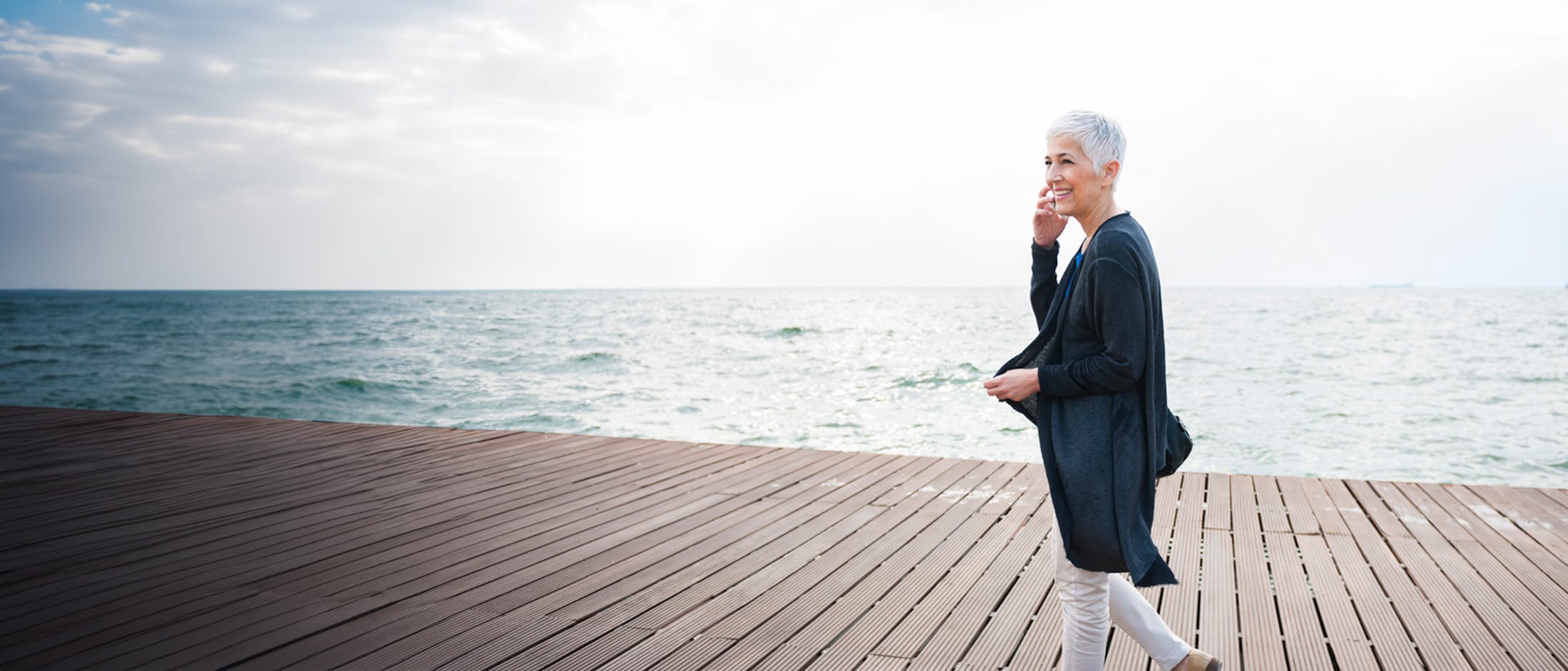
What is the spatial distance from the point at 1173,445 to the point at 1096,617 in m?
0.38

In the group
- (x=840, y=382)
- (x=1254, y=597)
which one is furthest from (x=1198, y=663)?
(x=840, y=382)

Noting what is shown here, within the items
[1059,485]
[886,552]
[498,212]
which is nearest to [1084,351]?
[1059,485]

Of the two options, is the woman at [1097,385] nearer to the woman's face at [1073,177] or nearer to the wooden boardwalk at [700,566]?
the woman's face at [1073,177]

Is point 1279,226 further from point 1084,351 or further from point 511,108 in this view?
point 1084,351

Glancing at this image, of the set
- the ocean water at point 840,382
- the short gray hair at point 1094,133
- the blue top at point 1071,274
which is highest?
the short gray hair at point 1094,133

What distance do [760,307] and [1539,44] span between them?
148 ft

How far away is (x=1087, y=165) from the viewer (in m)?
1.64

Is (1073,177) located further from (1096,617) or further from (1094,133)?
(1096,617)

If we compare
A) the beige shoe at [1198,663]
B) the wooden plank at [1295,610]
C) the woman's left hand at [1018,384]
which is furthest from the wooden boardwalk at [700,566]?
the woman's left hand at [1018,384]

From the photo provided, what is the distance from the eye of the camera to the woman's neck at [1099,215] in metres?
1.68

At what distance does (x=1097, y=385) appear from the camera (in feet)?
5.23

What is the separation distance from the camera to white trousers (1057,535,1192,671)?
174 cm

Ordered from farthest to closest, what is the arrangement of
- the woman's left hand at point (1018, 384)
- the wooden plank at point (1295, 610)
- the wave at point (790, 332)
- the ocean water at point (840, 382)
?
1. the wave at point (790, 332)
2. the ocean water at point (840, 382)
3. the wooden plank at point (1295, 610)
4. the woman's left hand at point (1018, 384)

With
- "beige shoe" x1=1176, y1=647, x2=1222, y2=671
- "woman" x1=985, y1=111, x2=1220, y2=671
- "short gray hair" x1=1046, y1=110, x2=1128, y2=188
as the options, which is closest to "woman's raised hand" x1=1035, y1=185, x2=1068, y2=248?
"woman" x1=985, y1=111, x2=1220, y2=671
